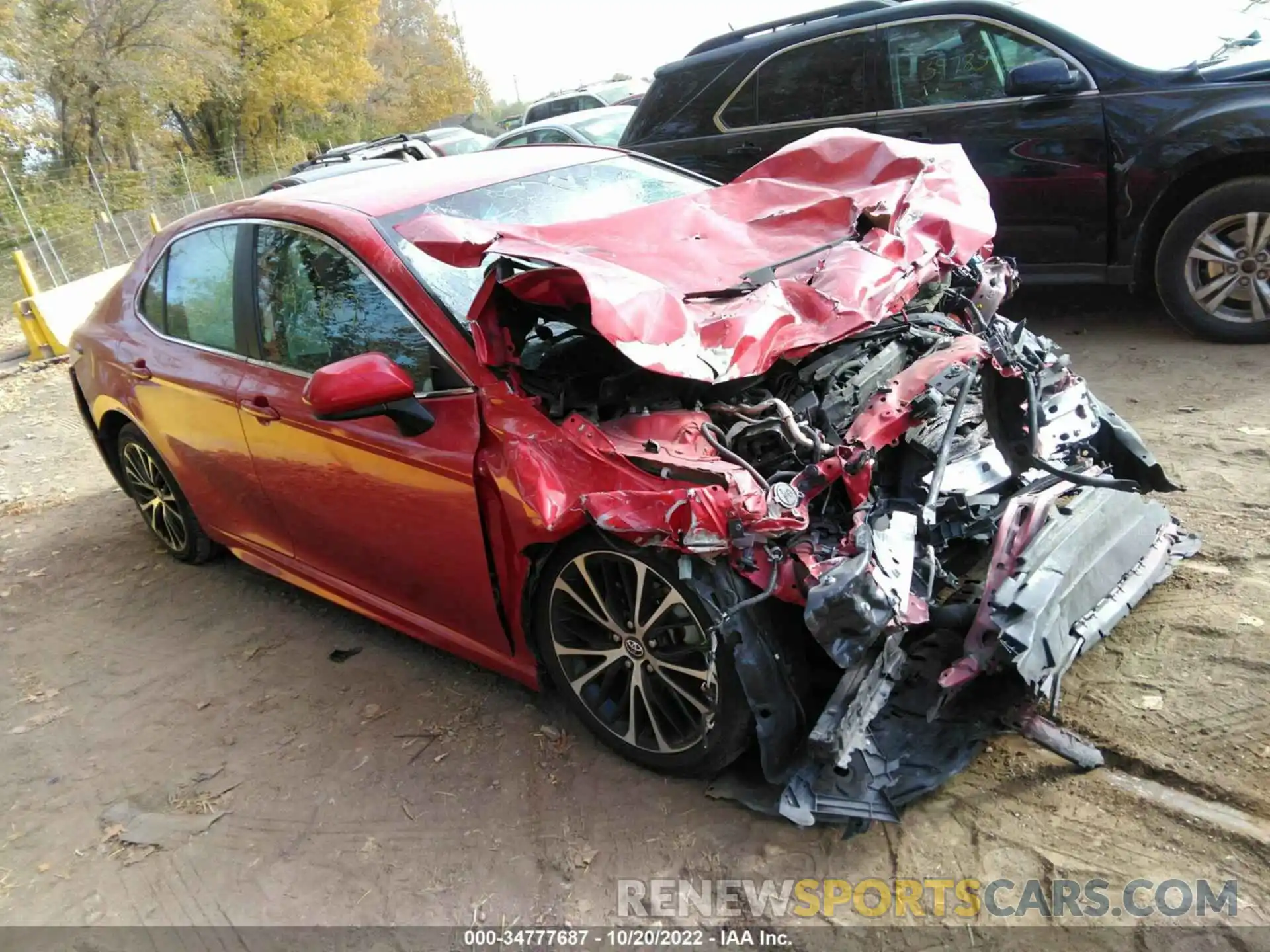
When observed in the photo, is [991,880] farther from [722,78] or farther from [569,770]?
[722,78]

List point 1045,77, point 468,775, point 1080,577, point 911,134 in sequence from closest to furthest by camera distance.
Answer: point 1080,577 → point 468,775 → point 1045,77 → point 911,134

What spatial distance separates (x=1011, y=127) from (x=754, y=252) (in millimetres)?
3050

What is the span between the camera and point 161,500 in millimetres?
4707

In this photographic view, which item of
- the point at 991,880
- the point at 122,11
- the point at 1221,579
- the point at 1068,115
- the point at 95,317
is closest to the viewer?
the point at 991,880

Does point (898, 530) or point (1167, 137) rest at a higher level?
point (1167, 137)

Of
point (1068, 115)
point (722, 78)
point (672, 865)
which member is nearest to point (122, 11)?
point (722, 78)

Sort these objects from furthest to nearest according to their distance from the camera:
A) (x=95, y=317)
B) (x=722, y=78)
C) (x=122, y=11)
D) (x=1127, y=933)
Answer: (x=122, y=11) → (x=722, y=78) → (x=95, y=317) → (x=1127, y=933)

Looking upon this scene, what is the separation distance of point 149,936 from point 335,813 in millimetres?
595

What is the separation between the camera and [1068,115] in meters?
5.05

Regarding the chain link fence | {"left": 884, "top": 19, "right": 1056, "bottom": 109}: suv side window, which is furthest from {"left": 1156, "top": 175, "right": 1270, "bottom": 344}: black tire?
the chain link fence

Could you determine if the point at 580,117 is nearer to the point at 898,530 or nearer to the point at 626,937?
the point at 898,530

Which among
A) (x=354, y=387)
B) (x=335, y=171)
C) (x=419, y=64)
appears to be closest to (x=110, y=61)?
(x=335, y=171)

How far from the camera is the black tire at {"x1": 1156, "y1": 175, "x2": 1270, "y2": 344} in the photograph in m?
4.68

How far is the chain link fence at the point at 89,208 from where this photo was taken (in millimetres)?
17312
